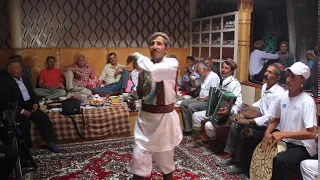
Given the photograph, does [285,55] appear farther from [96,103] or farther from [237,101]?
[96,103]

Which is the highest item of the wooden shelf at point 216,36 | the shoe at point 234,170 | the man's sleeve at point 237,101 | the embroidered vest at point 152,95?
the wooden shelf at point 216,36

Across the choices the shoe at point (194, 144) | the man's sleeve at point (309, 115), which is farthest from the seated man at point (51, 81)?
the man's sleeve at point (309, 115)

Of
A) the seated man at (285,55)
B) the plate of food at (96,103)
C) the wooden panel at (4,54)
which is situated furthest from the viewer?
the wooden panel at (4,54)

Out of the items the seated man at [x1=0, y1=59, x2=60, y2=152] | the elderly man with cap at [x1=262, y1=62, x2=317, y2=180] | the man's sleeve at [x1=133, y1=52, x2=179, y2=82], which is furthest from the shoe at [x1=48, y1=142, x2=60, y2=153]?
the elderly man with cap at [x1=262, y1=62, x2=317, y2=180]

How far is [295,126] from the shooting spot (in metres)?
2.05

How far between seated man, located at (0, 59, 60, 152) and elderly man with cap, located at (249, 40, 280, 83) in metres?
2.56

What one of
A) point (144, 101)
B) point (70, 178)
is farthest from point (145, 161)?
point (70, 178)

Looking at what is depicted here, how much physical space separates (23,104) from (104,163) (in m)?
1.05

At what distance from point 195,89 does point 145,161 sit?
2213mm

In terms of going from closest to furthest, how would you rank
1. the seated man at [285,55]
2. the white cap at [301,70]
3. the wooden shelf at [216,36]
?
1. the white cap at [301,70]
2. the seated man at [285,55]
3. the wooden shelf at [216,36]

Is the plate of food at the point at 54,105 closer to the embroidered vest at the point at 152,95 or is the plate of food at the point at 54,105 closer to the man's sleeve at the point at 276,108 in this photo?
the embroidered vest at the point at 152,95

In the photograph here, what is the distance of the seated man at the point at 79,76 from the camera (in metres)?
4.32

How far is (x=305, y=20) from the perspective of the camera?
2.94 metres

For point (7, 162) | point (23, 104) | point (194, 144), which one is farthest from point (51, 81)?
point (7, 162)
